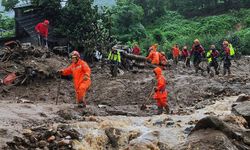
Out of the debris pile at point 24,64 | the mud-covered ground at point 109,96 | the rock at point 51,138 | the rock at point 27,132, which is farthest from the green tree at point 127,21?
the rock at point 51,138

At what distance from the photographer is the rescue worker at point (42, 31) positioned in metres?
23.6

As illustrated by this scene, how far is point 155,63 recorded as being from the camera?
22.8 metres

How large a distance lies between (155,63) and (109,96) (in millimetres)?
5540

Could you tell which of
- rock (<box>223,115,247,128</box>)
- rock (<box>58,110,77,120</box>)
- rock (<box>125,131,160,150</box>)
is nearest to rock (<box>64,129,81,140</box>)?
rock (<box>125,131,160,150</box>)

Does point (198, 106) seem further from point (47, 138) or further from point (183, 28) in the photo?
point (183, 28)

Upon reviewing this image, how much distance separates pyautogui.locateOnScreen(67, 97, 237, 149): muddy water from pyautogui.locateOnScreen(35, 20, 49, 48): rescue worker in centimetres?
1128

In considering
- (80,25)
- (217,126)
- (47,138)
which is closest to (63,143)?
(47,138)

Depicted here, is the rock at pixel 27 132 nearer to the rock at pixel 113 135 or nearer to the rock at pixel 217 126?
the rock at pixel 113 135

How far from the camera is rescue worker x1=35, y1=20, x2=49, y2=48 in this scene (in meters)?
23.6

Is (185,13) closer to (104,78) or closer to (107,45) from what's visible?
(107,45)

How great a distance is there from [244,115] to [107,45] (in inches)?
626

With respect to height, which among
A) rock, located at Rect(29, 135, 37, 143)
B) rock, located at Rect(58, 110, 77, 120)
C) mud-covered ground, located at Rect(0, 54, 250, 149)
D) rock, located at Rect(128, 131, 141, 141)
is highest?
rock, located at Rect(29, 135, 37, 143)

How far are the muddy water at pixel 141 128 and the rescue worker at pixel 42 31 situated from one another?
11278 millimetres

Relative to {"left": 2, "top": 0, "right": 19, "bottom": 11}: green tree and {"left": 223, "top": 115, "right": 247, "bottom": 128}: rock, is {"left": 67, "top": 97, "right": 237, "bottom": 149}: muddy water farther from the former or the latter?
{"left": 2, "top": 0, "right": 19, "bottom": 11}: green tree
